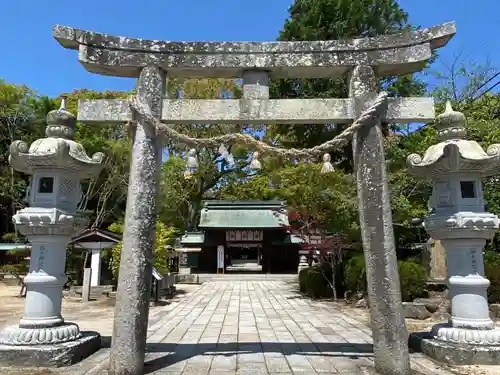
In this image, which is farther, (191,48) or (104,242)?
(104,242)

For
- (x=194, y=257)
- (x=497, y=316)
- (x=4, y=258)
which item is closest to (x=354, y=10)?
(x=497, y=316)

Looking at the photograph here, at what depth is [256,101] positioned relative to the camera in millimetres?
5898

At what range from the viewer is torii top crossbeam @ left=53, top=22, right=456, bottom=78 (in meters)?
5.91

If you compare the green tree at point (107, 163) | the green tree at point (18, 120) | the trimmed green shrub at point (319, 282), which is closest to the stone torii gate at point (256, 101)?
the trimmed green shrub at point (319, 282)

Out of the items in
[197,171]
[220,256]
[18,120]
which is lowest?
[220,256]

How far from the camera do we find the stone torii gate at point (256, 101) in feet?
17.9

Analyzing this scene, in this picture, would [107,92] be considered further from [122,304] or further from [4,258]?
[122,304]

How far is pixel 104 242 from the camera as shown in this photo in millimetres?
17672

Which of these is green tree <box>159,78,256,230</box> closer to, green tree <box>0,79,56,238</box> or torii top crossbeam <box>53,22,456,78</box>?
green tree <box>0,79,56,238</box>

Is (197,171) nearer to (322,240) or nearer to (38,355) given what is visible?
(322,240)

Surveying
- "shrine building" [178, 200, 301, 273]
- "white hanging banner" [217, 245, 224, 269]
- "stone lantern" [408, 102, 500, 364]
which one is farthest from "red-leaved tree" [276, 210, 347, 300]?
"white hanging banner" [217, 245, 224, 269]

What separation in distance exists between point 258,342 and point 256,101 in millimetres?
4413

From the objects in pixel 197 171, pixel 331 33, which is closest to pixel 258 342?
pixel 331 33

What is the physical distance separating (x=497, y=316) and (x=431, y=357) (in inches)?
239
